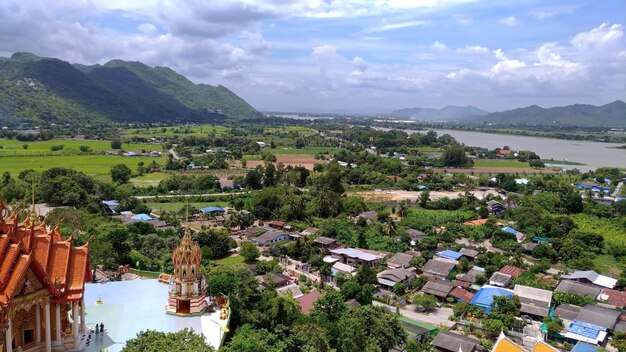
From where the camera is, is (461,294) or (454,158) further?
(454,158)

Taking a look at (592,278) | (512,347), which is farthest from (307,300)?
(592,278)

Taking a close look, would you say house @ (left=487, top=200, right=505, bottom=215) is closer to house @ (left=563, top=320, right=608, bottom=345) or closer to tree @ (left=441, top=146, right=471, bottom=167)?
house @ (left=563, top=320, right=608, bottom=345)

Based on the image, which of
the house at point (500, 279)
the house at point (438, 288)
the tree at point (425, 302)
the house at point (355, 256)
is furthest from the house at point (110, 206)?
the house at point (500, 279)

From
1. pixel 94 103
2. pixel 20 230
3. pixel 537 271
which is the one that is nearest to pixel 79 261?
pixel 20 230

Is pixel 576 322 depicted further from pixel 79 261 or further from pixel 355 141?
pixel 355 141

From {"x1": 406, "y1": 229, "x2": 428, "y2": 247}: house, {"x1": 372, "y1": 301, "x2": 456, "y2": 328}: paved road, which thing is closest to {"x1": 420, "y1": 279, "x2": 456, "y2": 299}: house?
{"x1": 372, "y1": 301, "x2": 456, "y2": 328}: paved road

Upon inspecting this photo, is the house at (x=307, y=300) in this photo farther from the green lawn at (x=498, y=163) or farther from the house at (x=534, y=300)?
the green lawn at (x=498, y=163)

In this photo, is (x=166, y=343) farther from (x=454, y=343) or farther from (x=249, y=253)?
(x=249, y=253)
